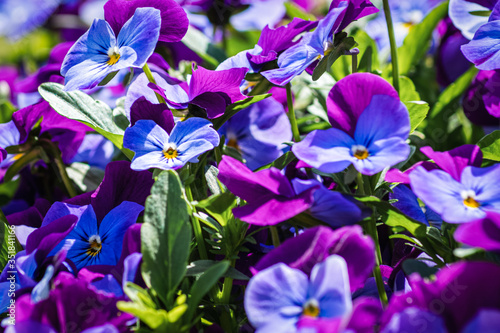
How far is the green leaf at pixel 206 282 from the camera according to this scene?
0.45 meters

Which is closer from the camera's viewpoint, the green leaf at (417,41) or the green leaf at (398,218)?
the green leaf at (398,218)

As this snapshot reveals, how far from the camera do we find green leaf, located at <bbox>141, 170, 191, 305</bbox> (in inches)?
18.9

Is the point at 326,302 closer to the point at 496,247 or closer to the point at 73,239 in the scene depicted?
the point at 496,247

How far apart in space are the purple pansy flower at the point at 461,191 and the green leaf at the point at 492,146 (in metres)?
0.13

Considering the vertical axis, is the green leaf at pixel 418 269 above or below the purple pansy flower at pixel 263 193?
below

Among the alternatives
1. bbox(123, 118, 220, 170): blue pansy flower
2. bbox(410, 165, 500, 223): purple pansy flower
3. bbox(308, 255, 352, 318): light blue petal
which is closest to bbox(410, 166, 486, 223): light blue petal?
bbox(410, 165, 500, 223): purple pansy flower

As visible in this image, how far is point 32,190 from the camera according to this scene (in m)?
0.85

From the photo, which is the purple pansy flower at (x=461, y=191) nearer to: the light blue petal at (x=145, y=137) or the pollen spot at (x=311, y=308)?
the pollen spot at (x=311, y=308)

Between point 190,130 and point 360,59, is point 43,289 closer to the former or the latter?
point 190,130

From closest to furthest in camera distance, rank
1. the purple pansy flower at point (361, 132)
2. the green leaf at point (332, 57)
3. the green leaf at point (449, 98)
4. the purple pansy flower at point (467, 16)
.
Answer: the purple pansy flower at point (361, 132) < the green leaf at point (332, 57) < the purple pansy flower at point (467, 16) < the green leaf at point (449, 98)

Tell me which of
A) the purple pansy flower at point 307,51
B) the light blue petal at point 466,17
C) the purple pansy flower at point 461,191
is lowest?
the purple pansy flower at point 461,191

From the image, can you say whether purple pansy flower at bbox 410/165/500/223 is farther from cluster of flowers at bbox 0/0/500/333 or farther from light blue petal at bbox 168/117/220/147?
light blue petal at bbox 168/117/220/147

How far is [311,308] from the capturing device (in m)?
0.42

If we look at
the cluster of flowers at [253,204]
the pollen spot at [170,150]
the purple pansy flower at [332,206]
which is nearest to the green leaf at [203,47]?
the cluster of flowers at [253,204]
